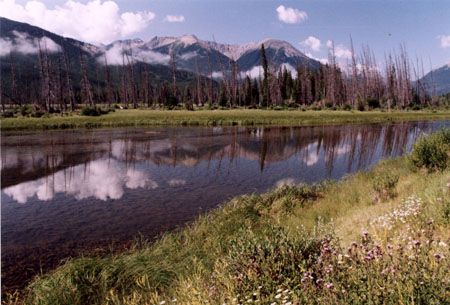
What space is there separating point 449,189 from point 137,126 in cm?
4603

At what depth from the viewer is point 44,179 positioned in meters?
16.0

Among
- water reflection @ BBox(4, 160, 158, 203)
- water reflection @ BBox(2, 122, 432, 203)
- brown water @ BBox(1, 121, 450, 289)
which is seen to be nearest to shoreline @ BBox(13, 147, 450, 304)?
brown water @ BBox(1, 121, 450, 289)

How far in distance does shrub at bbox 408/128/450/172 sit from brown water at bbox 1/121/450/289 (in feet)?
16.8

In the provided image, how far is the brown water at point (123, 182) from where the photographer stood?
29.5 ft

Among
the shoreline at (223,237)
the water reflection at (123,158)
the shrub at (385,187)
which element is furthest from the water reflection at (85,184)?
the shrub at (385,187)

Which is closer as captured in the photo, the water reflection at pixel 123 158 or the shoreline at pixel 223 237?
the shoreline at pixel 223 237

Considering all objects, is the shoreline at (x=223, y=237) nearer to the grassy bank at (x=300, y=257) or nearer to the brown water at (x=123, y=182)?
the grassy bank at (x=300, y=257)

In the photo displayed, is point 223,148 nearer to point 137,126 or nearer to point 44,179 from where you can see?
point 44,179

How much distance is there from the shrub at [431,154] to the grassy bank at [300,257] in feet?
0.15

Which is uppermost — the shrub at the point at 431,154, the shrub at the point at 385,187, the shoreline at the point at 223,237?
the shrub at the point at 431,154

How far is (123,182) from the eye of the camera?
15.3 meters

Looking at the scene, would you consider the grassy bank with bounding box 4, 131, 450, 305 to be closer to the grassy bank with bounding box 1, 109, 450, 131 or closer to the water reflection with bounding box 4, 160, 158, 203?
the water reflection with bounding box 4, 160, 158, 203

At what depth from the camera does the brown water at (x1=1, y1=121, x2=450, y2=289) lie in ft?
29.5

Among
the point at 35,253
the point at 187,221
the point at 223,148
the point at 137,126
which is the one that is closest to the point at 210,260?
the point at 187,221
